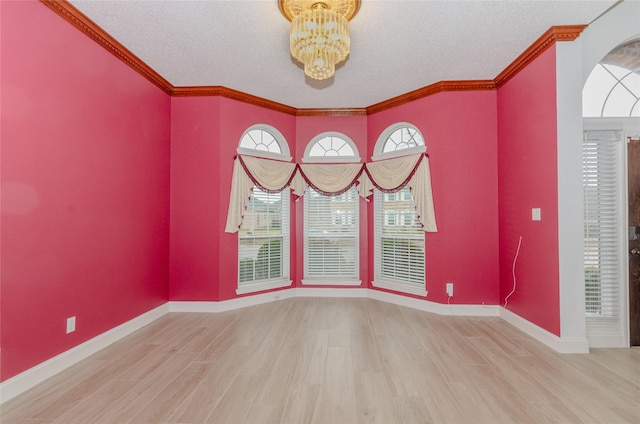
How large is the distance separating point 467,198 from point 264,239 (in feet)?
9.78

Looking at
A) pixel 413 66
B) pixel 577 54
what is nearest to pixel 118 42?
pixel 413 66

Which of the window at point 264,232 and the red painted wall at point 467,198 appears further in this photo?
the window at point 264,232

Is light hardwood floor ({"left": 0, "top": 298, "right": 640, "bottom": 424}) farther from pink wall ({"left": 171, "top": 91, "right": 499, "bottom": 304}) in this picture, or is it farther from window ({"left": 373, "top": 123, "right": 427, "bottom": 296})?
window ({"left": 373, "top": 123, "right": 427, "bottom": 296})

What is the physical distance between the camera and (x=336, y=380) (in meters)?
2.29

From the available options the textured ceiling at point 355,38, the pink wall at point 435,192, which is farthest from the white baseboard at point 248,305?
the textured ceiling at point 355,38

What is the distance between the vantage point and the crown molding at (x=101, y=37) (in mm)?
2445

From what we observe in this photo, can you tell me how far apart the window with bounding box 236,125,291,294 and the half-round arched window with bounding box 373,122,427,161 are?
5.03 ft

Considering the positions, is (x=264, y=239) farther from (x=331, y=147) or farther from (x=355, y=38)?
(x=355, y=38)

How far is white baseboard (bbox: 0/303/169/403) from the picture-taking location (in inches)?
81.7

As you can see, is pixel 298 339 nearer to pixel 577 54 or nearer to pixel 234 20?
pixel 234 20

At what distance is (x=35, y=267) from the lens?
225 centimetres

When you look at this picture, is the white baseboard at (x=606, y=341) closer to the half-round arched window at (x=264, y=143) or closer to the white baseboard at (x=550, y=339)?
the white baseboard at (x=550, y=339)

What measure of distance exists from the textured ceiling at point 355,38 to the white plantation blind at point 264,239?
169 centimetres

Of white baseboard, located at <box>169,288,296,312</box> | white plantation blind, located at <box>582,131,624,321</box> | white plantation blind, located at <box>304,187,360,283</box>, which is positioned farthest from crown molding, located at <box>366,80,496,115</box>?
white baseboard, located at <box>169,288,296,312</box>
